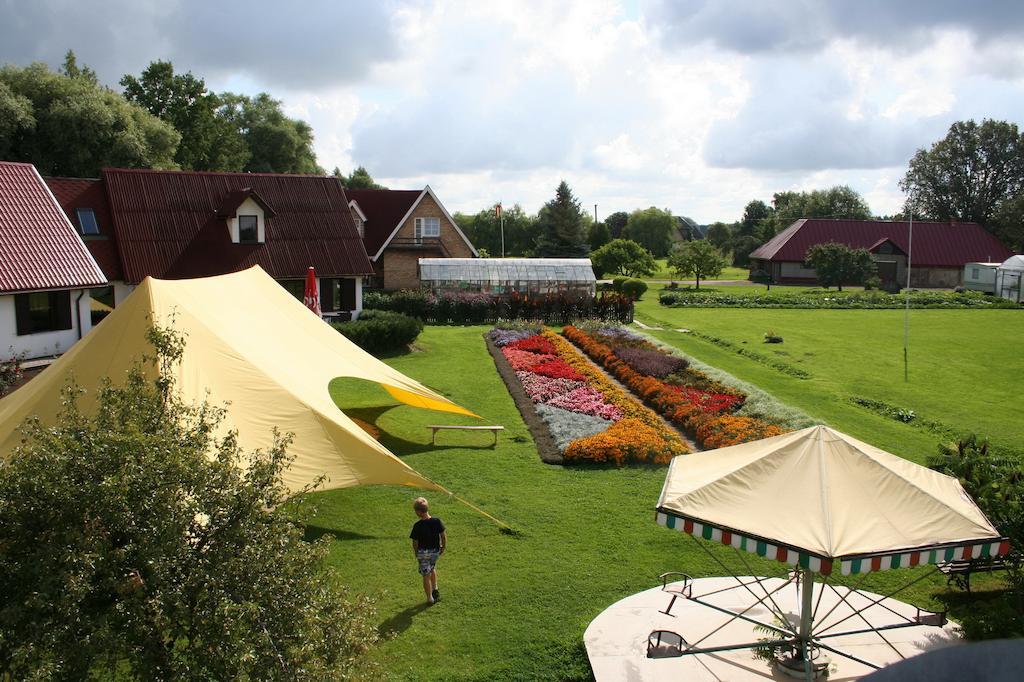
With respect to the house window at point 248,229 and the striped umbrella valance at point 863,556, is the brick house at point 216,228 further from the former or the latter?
the striped umbrella valance at point 863,556

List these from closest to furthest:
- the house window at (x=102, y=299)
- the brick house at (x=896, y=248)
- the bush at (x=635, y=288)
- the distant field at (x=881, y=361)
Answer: the distant field at (x=881, y=361) < the house window at (x=102, y=299) < the bush at (x=635, y=288) < the brick house at (x=896, y=248)

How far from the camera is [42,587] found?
4.90 m

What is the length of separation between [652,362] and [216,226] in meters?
17.2

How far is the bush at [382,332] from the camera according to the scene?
27.1 meters

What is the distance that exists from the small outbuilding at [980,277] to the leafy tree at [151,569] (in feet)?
201

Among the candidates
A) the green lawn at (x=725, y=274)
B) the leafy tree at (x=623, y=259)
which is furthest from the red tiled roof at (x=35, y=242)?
the green lawn at (x=725, y=274)

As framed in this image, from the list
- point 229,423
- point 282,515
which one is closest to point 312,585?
point 282,515

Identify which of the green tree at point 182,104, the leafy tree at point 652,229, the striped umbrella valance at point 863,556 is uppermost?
the green tree at point 182,104

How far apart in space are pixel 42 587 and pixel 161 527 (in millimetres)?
720

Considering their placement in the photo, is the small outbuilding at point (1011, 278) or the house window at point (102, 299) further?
the small outbuilding at point (1011, 278)

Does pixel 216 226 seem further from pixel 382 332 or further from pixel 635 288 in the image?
pixel 635 288

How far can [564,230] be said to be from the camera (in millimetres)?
70375

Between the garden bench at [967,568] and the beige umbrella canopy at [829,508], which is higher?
the beige umbrella canopy at [829,508]

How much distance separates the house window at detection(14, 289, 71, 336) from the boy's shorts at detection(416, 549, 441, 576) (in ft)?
59.6
